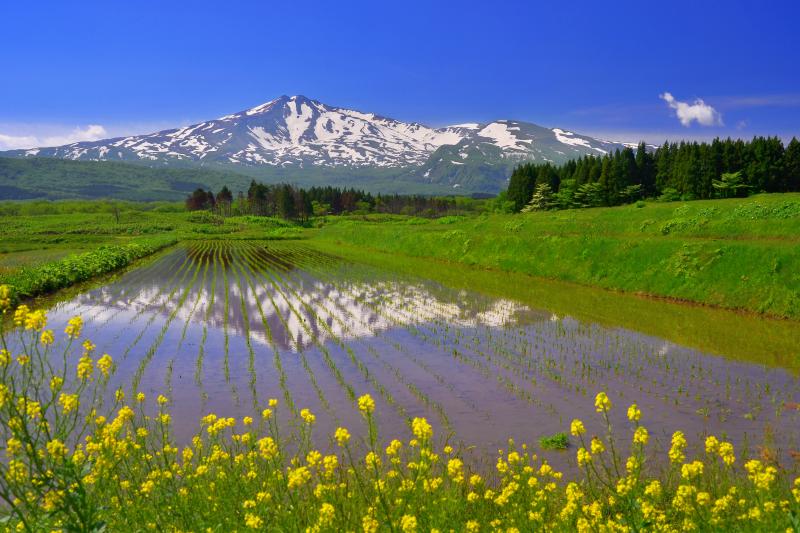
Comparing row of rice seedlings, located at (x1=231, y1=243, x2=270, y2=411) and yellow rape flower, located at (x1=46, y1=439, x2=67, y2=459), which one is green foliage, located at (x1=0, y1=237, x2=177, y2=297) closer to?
row of rice seedlings, located at (x1=231, y1=243, x2=270, y2=411)

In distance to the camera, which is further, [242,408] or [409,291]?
[409,291]

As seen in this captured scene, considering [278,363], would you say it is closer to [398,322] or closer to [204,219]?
[398,322]

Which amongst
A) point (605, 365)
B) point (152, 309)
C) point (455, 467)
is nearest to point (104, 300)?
point (152, 309)

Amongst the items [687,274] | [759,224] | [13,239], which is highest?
[759,224]

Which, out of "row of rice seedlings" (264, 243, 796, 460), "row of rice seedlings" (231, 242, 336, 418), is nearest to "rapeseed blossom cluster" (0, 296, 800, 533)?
"row of rice seedlings" (231, 242, 336, 418)

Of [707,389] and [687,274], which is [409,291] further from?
[707,389]

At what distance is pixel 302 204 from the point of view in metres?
144

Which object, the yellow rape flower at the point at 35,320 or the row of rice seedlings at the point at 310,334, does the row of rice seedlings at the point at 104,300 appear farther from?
the yellow rape flower at the point at 35,320

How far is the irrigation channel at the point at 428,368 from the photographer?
12211 millimetres

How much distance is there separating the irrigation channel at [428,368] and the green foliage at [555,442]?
32cm

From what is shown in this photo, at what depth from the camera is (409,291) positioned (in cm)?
3222

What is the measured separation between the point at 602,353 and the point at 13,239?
8105 centimetres

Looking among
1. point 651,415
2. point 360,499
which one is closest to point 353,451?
point 360,499

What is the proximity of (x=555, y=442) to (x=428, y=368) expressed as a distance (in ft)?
20.4
